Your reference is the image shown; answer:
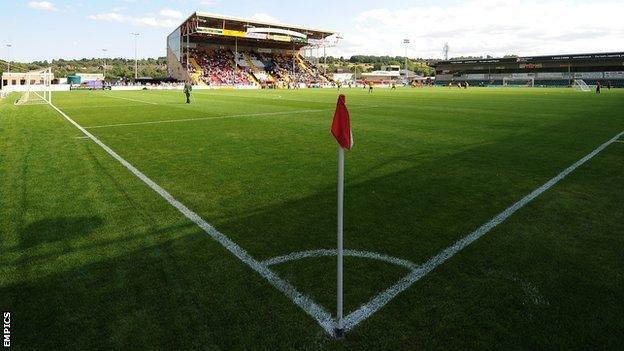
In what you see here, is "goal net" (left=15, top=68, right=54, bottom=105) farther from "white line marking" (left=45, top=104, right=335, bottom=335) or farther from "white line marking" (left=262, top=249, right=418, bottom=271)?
"white line marking" (left=262, top=249, right=418, bottom=271)

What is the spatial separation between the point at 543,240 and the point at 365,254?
2.27 metres

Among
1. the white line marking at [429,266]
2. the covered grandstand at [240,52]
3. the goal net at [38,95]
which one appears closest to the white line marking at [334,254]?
the white line marking at [429,266]

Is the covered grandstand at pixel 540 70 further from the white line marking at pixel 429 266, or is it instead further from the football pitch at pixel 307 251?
the white line marking at pixel 429 266

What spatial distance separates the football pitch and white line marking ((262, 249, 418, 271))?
0.02m

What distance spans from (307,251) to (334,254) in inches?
12.3

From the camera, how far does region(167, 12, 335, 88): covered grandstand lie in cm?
8044

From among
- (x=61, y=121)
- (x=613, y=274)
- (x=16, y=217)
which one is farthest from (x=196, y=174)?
(x=61, y=121)

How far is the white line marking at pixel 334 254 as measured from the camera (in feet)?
15.3

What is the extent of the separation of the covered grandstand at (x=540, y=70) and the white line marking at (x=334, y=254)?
115 m

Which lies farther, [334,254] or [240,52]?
[240,52]

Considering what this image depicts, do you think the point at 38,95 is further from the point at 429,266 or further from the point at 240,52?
the point at 429,266

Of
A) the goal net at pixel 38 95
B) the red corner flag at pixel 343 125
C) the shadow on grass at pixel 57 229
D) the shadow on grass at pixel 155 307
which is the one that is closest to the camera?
the shadow on grass at pixel 155 307

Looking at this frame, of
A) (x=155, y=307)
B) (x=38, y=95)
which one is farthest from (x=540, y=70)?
(x=155, y=307)

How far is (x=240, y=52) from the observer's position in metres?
92.1
